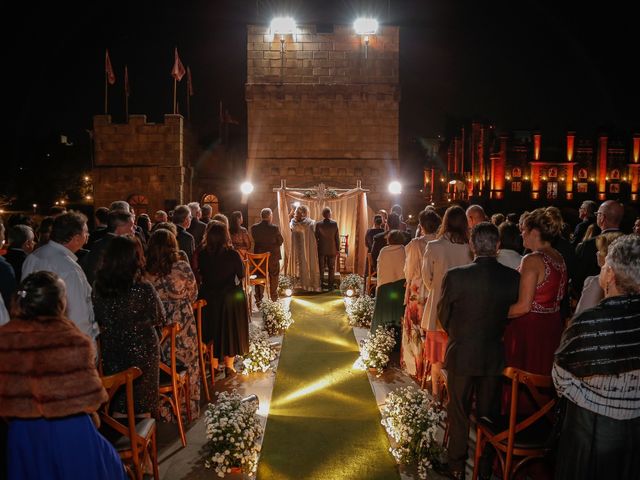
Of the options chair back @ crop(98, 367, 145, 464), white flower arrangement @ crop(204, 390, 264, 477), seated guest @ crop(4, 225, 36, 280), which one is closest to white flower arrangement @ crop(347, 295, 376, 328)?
white flower arrangement @ crop(204, 390, 264, 477)

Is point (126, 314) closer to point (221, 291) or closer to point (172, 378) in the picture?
point (172, 378)

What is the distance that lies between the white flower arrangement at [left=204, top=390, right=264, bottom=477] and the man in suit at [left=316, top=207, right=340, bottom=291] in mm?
6541

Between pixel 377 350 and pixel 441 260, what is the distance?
1799mm

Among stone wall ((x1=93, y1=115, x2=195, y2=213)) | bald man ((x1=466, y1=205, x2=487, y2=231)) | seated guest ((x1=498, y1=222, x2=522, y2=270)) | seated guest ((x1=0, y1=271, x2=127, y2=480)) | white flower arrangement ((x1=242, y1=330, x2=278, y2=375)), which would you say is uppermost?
stone wall ((x1=93, y1=115, x2=195, y2=213))

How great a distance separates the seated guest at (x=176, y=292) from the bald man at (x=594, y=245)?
15.3 ft

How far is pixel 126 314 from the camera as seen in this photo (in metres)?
3.40

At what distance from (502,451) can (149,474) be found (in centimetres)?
258

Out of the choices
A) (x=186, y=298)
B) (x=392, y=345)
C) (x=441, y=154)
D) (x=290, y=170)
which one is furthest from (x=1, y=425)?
(x=441, y=154)

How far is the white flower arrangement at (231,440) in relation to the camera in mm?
3562

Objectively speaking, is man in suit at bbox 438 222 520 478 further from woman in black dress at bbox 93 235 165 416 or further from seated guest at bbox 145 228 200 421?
seated guest at bbox 145 228 200 421

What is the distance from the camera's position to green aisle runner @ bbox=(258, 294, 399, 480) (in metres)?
3.73

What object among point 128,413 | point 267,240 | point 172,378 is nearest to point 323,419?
point 172,378

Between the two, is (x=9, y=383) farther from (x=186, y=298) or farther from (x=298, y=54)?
(x=298, y=54)

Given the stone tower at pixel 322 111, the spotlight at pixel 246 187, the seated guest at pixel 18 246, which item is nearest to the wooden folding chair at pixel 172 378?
the seated guest at pixel 18 246
